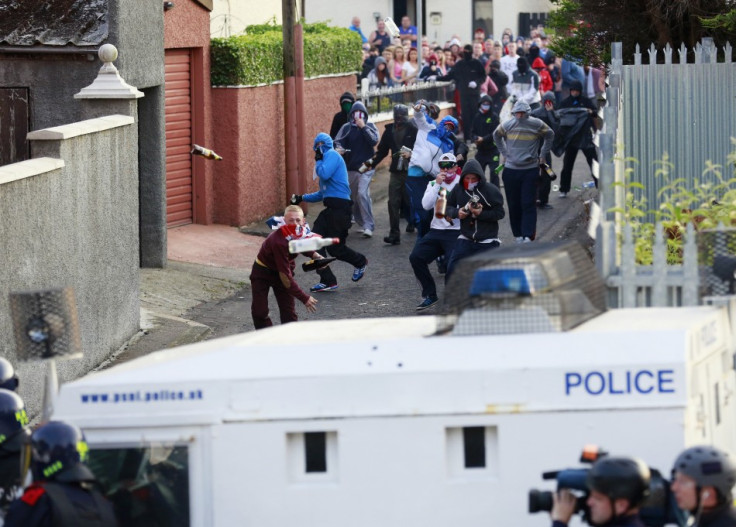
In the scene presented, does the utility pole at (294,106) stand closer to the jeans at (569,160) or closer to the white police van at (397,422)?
the jeans at (569,160)

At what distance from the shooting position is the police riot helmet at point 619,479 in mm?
5035

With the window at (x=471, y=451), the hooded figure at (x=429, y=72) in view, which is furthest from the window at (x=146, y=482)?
the hooded figure at (x=429, y=72)

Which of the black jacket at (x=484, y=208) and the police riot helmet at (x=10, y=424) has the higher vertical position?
the black jacket at (x=484, y=208)

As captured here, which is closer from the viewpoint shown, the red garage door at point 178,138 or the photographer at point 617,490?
the photographer at point 617,490

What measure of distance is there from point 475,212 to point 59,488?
8294mm

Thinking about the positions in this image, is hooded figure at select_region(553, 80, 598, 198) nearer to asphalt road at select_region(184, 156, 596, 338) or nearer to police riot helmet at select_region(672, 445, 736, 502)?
asphalt road at select_region(184, 156, 596, 338)

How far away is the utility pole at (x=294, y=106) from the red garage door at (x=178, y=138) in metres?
1.93

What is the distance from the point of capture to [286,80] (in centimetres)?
2062

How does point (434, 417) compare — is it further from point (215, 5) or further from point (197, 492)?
point (215, 5)

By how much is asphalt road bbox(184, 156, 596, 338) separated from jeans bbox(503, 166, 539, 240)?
841 millimetres

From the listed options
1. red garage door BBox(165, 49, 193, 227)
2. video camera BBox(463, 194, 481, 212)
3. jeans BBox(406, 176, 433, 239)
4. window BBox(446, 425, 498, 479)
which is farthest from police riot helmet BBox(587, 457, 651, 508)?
red garage door BBox(165, 49, 193, 227)

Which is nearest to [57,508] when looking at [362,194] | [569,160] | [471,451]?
[471,451]

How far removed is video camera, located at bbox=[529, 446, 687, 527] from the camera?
528cm

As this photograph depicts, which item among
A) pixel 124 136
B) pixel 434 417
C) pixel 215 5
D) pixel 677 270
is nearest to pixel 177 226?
pixel 215 5
